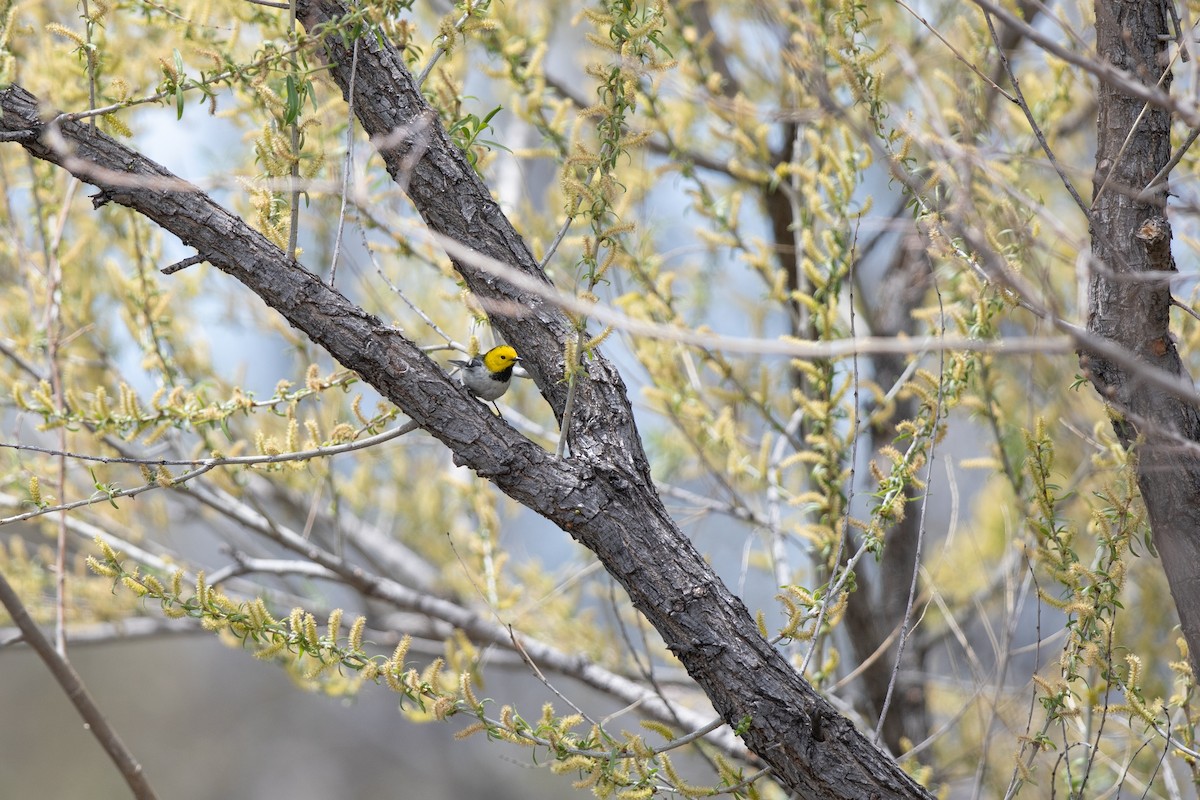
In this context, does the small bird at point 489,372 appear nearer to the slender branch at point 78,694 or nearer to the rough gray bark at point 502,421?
the rough gray bark at point 502,421

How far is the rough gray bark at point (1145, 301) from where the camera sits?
Result: 1.82m

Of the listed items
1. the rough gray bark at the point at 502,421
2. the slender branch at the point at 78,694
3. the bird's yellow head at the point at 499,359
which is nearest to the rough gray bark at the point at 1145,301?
the rough gray bark at the point at 502,421

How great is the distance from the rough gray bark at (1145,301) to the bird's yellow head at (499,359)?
1204 millimetres

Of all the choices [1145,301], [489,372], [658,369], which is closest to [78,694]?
[489,372]

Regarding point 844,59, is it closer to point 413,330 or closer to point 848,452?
point 848,452

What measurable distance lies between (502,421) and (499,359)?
428 millimetres

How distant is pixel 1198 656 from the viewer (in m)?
1.88

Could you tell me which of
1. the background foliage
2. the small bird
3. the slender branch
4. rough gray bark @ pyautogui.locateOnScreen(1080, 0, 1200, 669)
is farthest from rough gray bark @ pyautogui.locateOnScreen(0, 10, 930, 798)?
the slender branch

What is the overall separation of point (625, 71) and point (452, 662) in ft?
5.93

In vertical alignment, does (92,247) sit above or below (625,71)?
above

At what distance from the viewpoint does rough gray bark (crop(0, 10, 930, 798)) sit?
167 cm

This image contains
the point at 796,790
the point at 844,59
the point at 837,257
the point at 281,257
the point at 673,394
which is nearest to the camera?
the point at 281,257

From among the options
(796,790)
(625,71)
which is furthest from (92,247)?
(796,790)

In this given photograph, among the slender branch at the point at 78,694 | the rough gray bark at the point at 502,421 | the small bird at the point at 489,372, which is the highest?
the small bird at the point at 489,372
